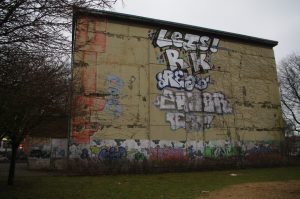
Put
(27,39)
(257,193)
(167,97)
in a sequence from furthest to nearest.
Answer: (167,97) → (257,193) → (27,39)

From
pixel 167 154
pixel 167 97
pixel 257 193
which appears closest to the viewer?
pixel 257 193

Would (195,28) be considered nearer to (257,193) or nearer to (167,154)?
(167,154)

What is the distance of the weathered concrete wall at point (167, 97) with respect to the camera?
997 inches

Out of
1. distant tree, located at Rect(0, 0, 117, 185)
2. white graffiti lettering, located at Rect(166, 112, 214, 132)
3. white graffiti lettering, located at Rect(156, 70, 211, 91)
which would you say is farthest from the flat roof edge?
distant tree, located at Rect(0, 0, 117, 185)

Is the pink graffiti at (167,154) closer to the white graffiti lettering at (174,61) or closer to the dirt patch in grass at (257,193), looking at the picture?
the white graffiti lettering at (174,61)

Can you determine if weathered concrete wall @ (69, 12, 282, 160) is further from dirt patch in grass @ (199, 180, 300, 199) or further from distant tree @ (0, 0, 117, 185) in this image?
distant tree @ (0, 0, 117, 185)

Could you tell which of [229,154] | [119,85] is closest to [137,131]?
[119,85]

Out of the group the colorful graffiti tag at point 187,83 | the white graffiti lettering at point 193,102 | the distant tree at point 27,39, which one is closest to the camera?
the distant tree at point 27,39

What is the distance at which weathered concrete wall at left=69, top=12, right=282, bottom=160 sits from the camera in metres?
25.3

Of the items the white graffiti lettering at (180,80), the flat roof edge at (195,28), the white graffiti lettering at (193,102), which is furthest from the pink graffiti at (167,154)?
the flat roof edge at (195,28)

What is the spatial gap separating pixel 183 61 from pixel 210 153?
25.6 feet

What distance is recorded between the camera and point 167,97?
27734 millimetres

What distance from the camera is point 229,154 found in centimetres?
2916

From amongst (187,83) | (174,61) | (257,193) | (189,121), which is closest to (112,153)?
(189,121)
